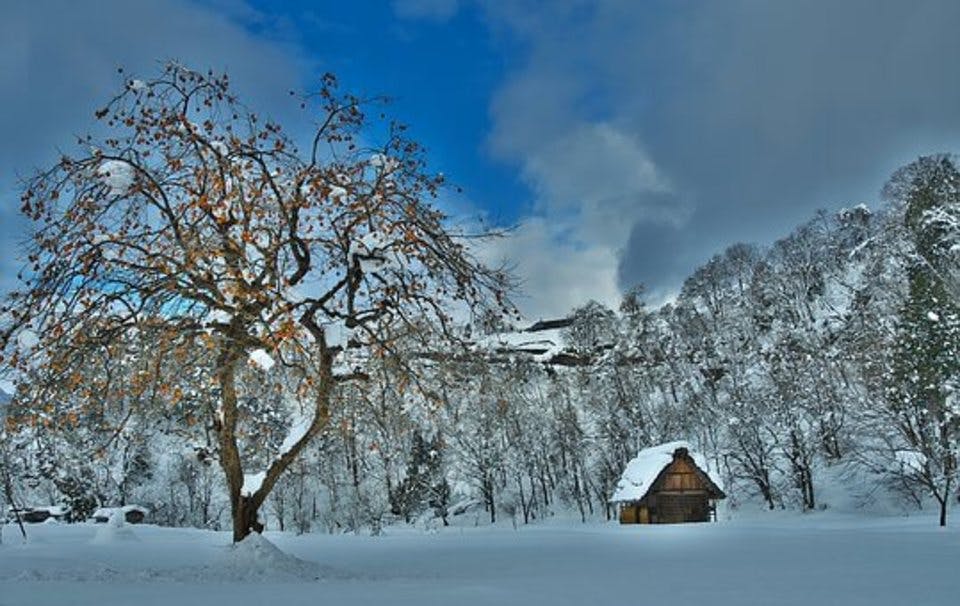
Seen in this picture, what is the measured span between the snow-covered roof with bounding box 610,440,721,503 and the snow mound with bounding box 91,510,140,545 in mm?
27175

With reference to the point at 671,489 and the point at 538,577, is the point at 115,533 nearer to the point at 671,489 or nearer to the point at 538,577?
the point at 538,577

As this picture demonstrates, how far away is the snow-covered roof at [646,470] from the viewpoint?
40.3 meters

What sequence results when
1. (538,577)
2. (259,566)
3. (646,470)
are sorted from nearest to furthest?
1. (538,577)
2. (259,566)
3. (646,470)

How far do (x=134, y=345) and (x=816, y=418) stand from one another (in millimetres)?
44613

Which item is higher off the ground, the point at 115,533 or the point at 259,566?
the point at 259,566

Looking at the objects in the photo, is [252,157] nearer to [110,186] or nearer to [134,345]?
[110,186]

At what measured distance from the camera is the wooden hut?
135ft

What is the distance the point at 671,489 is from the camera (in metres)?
42.5

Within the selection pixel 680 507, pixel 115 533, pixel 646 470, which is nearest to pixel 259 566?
pixel 115 533

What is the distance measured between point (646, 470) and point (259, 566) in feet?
112

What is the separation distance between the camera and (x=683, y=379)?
56625mm

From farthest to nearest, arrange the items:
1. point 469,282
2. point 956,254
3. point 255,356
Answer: point 956,254, point 469,282, point 255,356

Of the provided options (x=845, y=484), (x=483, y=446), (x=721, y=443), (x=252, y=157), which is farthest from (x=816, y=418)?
(x=252, y=157)

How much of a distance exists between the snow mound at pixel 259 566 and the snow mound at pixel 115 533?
1366 cm
